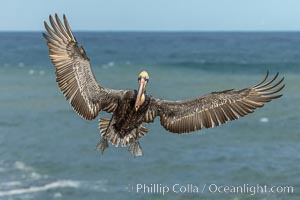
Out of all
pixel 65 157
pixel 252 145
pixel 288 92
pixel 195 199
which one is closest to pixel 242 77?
pixel 288 92

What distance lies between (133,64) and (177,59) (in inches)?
527

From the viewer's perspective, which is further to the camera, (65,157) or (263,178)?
(65,157)

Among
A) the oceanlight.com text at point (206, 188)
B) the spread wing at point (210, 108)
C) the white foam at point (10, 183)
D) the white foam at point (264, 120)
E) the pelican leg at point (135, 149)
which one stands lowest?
the white foam at point (10, 183)

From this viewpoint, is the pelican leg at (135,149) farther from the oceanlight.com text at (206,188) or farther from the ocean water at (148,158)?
the oceanlight.com text at (206,188)

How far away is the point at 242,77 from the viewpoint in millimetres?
76375

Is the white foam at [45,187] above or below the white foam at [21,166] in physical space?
below

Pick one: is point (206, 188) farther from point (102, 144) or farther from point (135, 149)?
point (102, 144)

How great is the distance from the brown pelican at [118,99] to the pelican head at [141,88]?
2.03 ft

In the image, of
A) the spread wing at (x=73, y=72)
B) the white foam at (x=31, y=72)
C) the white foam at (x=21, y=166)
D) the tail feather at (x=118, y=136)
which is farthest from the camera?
the white foam at (x=31, y=72)

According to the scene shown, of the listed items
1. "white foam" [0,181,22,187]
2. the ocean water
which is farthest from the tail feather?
"white foam" [0,181,22,187]

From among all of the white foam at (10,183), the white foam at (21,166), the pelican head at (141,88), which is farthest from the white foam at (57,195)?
the pelican head at (141,88)

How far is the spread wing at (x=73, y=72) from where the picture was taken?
11.4 metres

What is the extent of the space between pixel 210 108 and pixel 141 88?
221 centimetres

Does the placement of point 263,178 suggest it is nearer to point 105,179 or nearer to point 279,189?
point 279,189
